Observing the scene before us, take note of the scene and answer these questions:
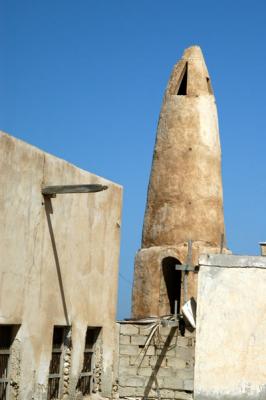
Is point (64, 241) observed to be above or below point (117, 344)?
above

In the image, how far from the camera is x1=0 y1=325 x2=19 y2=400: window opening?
11.8m

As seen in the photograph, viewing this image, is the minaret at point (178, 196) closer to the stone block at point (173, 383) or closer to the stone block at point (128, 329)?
the stone block at point (128, 329)

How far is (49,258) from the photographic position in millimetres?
12969

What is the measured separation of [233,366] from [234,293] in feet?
3.86

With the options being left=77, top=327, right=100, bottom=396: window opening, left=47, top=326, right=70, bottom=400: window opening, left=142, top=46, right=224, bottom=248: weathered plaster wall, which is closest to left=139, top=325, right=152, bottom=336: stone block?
left=77, top=327, right=100, bottom=396: window opening

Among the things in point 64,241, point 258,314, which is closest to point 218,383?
point 258,314

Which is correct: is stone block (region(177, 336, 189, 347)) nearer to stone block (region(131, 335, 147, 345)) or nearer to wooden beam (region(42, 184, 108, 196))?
stone block (region(131, 335, 147, 345))

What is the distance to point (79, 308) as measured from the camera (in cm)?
1398

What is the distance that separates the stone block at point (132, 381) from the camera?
52.9 feet

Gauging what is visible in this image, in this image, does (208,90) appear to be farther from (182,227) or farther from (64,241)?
(64,241)

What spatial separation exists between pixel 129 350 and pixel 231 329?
2819mm

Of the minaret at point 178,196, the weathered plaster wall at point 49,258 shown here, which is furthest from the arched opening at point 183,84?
the weathered plaster wall at point 49,258

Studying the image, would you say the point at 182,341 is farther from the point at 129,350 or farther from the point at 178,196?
the point at 178,196

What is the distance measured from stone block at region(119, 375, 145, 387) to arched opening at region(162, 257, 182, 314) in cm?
436
